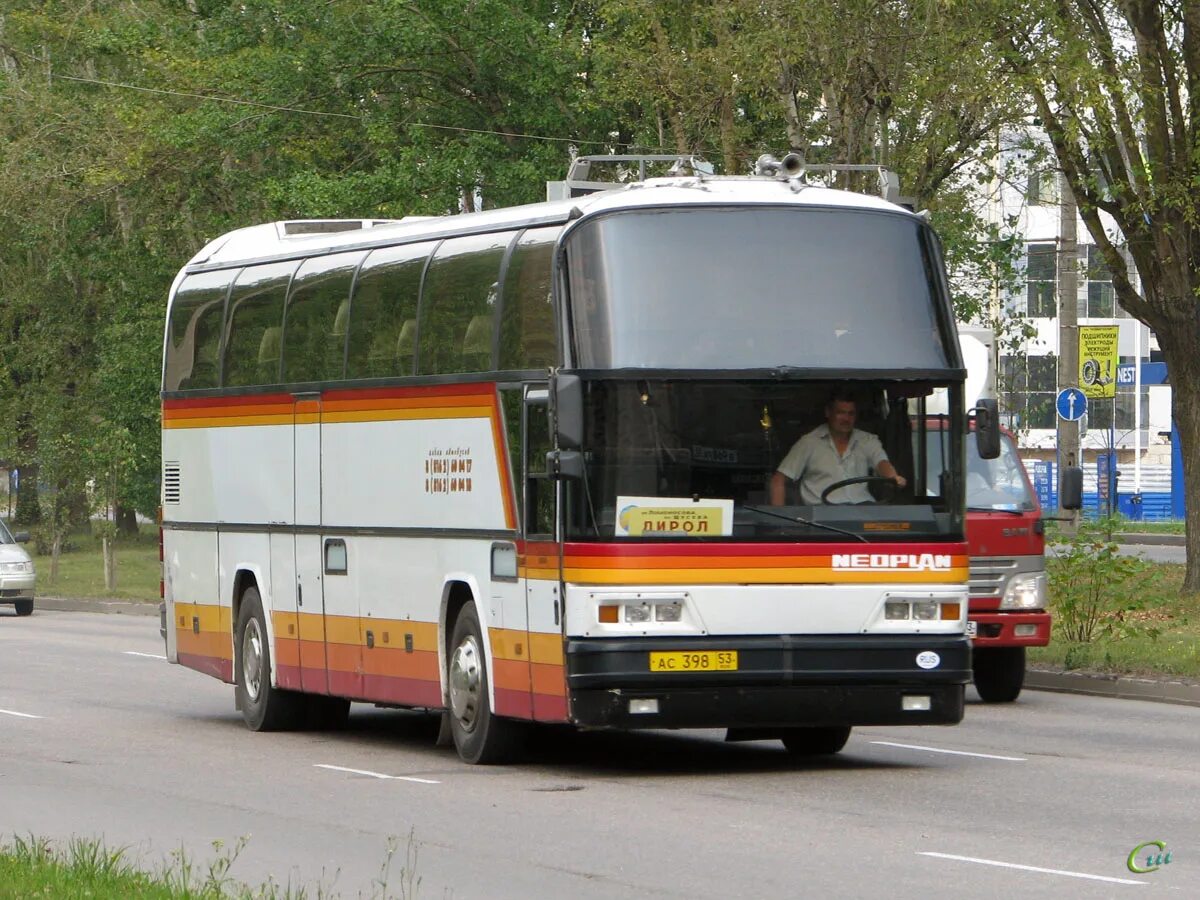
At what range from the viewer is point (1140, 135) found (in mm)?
29578

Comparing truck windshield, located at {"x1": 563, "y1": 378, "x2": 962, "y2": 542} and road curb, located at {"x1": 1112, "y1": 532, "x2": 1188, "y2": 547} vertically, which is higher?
truck windshield, located at {"x1": 563, "y1": 378, "x2": 962, "y2": 542}

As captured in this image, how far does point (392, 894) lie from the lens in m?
9.26

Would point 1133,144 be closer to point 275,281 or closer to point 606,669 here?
point 275,281

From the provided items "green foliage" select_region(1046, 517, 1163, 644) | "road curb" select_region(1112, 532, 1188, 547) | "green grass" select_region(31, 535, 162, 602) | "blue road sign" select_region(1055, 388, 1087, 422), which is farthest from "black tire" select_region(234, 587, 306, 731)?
"road curb" select_region(1112, 532, 1188, 547)

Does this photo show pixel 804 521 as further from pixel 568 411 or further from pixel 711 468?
pixel 568 411

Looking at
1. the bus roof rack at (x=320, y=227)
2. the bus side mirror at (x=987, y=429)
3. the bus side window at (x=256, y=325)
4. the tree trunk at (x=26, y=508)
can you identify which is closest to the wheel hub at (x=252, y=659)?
the bus side window at (x=256, y=325)

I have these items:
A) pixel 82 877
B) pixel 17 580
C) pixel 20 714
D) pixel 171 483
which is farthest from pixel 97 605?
pixel 82 877

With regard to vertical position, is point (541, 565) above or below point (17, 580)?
above

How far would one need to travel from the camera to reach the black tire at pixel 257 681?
18.4m

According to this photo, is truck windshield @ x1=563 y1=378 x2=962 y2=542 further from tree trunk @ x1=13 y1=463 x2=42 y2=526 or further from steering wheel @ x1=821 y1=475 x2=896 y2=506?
tree trunk @ x1=13 y1=463 x2=42 y2=526

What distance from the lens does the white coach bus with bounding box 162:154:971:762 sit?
13695mm

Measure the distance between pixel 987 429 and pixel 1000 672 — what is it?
557 centimetres

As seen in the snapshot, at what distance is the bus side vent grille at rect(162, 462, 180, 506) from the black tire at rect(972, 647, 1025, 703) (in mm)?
6617

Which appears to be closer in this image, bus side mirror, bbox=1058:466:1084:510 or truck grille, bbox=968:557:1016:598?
bus side mirror, bbox=1058:466:1084:510
